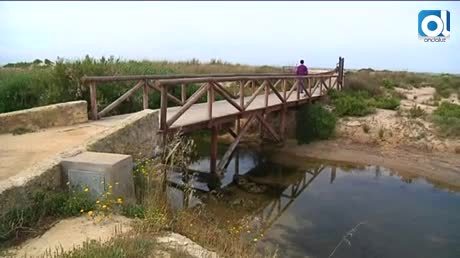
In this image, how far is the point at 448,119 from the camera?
15797 mm

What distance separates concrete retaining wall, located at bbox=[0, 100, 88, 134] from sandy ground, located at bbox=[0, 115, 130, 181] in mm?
215

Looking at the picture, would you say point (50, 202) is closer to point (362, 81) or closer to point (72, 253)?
point (72, 253)

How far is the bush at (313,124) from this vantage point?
632 inches

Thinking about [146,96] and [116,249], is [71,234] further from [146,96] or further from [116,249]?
[146,96]

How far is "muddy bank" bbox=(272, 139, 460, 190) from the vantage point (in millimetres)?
12688

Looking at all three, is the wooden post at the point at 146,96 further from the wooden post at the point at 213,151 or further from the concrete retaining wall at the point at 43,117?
the wooden post at the point at 213,151

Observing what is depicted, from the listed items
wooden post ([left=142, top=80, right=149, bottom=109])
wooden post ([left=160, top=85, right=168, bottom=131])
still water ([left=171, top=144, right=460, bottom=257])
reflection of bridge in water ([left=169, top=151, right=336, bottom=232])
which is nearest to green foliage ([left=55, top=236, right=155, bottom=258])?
still water ([left=171, top=144, right=460, bottom=257])

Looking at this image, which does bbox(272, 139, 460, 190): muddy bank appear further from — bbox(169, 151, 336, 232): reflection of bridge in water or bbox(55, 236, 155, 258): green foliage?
bbox(55, 236, 155, 258): green foliage

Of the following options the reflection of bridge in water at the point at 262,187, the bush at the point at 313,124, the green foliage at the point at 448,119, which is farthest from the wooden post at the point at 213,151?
the green foliage at the point at 448,119

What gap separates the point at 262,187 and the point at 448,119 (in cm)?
920

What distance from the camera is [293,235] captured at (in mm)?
7941

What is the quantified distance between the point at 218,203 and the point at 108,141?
13.2 ft

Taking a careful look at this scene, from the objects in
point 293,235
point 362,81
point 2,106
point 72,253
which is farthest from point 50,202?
point 362,81

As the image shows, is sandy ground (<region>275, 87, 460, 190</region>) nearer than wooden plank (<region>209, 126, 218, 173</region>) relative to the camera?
No
